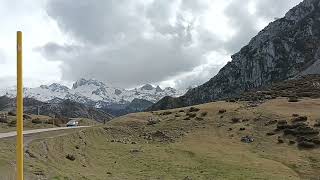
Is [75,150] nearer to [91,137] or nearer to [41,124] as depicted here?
[91,137]

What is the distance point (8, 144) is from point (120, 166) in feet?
43.1

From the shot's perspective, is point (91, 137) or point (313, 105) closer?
point (91, 137)

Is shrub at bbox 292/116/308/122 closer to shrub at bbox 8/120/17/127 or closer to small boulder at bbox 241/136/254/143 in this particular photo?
small boulder at bbox 241/136/254/143

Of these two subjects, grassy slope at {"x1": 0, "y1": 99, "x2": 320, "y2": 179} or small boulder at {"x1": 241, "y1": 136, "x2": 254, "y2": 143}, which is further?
small boulder at {"x1": 241, "y1": 136, "x2": 254, "y2": 143}

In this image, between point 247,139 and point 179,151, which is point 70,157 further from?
point 247,139

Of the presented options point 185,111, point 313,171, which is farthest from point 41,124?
point 313,171

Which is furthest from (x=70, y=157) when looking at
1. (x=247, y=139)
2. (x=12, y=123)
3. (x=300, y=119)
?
(x=300, y=119)

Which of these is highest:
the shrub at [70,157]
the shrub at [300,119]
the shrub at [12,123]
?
the shrub at [12,123]

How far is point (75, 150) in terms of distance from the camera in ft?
167

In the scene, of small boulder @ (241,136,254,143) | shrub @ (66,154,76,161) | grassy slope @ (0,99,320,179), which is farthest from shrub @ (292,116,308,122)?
shrub @ (66,154,76,161)

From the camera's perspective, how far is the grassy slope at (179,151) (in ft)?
145

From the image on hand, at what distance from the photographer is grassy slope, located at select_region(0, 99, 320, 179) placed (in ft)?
145

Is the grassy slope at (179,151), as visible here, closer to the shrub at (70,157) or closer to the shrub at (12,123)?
the shrub at (70,157)

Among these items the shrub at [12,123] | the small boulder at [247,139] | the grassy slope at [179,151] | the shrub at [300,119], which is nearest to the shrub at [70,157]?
the grassy slope at [179,151]
